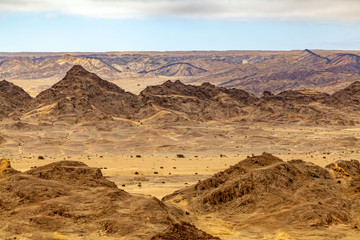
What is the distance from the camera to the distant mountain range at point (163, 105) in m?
124

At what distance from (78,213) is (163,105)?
104865mm

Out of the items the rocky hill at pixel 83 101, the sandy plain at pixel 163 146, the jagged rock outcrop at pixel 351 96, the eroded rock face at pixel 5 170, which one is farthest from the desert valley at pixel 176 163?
the jagged rock outcrop at pixel 351 96

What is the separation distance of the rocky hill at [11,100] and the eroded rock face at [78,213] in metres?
92.0

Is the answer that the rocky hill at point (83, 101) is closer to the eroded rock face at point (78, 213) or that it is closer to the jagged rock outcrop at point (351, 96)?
the jagged rock outcrop at point (351, 96)

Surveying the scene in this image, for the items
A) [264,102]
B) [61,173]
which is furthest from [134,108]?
[61,173]

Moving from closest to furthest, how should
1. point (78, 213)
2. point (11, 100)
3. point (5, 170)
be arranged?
point (78, 213) < point (5, 170) < point (11, 100)

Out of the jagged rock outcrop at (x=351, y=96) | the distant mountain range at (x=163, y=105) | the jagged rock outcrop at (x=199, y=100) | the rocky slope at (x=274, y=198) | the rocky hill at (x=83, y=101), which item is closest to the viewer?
the rocky slope at (x=274, y=198)

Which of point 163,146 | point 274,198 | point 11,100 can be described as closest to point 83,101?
point 11,100

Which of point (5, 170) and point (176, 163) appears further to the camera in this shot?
point (176, 163)

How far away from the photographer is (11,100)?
448 ft

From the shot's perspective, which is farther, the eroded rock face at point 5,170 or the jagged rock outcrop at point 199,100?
the jagged rock outcrop at point 199,100

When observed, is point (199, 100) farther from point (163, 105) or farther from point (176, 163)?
point (176, 163)

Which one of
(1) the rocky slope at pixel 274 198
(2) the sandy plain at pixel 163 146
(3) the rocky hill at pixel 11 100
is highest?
(1) the rocky slope at pixel 274 198

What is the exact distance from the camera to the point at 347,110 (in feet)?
480
